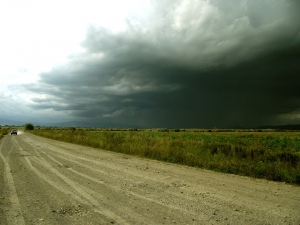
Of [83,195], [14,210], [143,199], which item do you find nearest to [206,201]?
[143,199]

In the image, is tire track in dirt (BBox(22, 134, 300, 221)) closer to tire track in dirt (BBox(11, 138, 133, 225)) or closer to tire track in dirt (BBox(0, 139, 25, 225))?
tire track in dirt (BBox(11, 138, 133, 225))

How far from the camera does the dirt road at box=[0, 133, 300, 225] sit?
15.7ft

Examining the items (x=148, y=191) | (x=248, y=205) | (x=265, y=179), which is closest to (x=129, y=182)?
(x=148, y=191)

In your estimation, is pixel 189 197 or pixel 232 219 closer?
pixel 232 219

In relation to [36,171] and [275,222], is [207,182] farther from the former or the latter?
[36,171]

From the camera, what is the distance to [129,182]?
8.05 metres

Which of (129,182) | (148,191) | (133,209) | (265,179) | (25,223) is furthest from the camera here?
(265,179)

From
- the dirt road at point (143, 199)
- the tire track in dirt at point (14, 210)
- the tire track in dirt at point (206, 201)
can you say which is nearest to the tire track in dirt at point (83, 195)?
the dirt road at point (143, 199)

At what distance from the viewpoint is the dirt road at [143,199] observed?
188 inches

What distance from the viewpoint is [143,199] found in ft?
A: 19.9

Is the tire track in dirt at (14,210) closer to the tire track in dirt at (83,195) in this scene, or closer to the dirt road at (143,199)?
the dirt road at (143,199)

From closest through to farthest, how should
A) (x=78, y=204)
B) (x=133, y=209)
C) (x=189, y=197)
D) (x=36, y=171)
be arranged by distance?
1. (x=133, y=209)
2. (x=78, y=204)
3. (x=189, y=197)
4. (x=36, y=171)

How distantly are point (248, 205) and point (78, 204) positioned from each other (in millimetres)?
4328

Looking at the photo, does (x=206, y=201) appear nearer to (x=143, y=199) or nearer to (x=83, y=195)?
(x=143, y=199)
